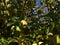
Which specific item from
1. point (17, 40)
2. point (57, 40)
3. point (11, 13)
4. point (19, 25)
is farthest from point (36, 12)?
point (57, 40)

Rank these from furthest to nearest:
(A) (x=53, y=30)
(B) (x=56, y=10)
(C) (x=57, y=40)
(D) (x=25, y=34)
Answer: (D) (x=25, y=34), (B) (x=56, y=10), (A) (x=53, y=30), (C) (x=57, y=40)

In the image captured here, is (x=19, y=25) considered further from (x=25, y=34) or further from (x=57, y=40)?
(x=57, y=40)

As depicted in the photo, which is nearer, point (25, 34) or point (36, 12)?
point (25, 34)

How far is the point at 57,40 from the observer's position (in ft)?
5.87

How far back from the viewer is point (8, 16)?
2.61m

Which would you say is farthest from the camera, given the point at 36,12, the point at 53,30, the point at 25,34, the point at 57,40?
the point at 36,12

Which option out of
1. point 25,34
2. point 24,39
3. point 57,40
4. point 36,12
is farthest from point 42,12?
point 57,40

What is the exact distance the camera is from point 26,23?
247 cm

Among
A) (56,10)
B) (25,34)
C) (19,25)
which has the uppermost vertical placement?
(56,10)

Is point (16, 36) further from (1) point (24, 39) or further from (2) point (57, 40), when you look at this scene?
(2) point (57, 40)

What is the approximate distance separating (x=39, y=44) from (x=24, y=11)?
0.57 metres

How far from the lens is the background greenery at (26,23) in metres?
2.22

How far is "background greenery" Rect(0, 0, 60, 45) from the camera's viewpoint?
2.22 m

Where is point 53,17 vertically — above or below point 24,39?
above
